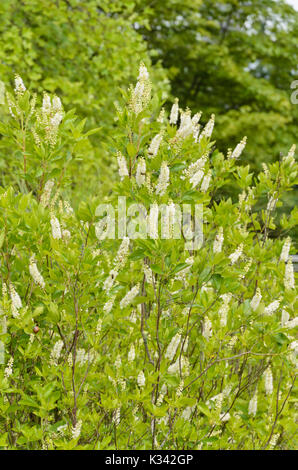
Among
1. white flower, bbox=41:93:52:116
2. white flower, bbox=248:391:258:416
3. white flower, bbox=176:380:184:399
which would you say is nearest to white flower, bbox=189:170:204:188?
white flower, bbox=41:93:52:116

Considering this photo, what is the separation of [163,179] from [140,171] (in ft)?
0.57

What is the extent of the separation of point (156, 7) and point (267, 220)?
1392cm

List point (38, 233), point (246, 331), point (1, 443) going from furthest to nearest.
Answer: point (246, 331), point (38, 233), point (1, 443)

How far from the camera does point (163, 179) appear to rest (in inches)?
75.1

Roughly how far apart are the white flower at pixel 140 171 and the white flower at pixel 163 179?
118 mm

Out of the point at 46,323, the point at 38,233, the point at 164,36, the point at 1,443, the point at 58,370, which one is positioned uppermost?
the point at 164,36

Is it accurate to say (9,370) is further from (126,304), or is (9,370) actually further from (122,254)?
(122,254)

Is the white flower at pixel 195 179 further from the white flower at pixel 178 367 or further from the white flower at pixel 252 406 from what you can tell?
the white flower at pixel 252 406

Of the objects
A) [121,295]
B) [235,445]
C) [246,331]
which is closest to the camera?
[246,331]

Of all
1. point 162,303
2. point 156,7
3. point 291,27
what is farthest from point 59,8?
point 291,27

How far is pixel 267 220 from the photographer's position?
266 cm

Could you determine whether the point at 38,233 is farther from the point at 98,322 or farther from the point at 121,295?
the point at 121,295

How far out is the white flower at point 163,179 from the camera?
1.89 m

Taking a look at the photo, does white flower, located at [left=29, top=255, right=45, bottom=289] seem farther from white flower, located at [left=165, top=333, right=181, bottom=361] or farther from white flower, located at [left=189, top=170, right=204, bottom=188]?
white flower, located at [left=189, top=170, right=204, bottom=188]
